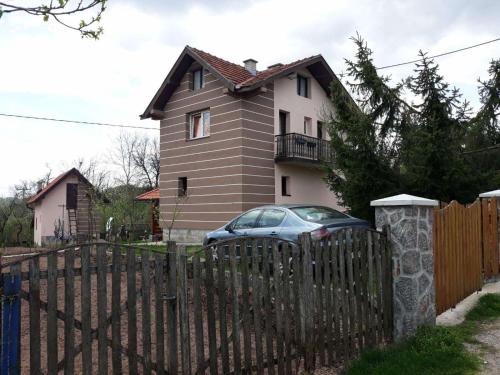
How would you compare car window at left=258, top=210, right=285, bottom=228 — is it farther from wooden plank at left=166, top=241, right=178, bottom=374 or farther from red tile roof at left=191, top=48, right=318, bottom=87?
red tile roof at left=191, top=48, right=318, bottom=87

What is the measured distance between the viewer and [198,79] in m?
19.1

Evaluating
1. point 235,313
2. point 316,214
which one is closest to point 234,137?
point 316,214

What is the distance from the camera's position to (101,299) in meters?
2.84

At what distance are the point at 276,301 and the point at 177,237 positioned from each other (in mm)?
16210

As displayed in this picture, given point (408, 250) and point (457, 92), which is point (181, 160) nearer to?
point (457, 92)

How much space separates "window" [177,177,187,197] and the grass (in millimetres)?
15364

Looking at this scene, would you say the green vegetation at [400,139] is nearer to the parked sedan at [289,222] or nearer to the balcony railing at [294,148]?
the parked sedan at [289,222]

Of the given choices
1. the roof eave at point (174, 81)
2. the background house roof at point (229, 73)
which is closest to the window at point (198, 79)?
the background house roof at point (229, 73)

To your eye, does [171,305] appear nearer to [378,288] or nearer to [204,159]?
[378,288]

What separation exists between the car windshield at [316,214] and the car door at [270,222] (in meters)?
0.34

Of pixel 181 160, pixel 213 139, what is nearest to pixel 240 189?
pixel 213 139

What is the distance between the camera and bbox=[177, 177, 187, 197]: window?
19531mm

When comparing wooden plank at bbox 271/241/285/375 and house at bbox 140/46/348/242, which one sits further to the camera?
house at bbox 140/46/348/242

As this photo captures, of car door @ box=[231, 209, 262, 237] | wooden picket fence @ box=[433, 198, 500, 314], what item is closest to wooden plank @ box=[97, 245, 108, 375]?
wooden picket fence @ box=[433, 198, 500, 314]
